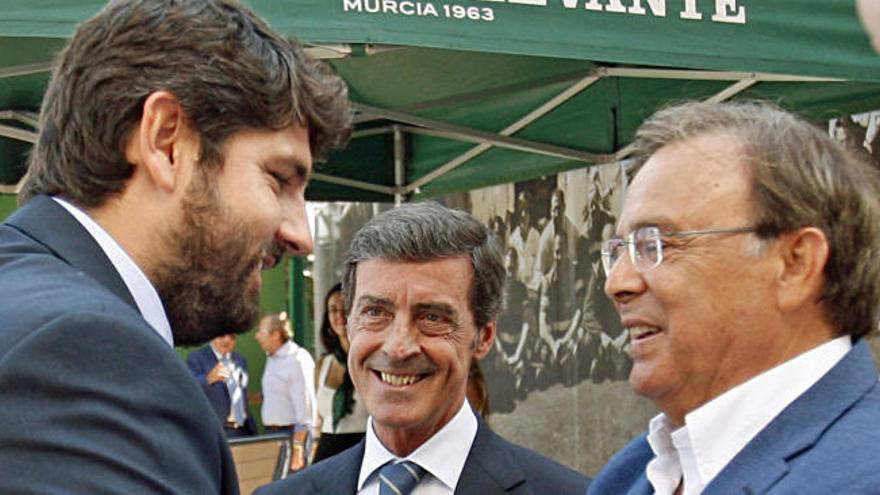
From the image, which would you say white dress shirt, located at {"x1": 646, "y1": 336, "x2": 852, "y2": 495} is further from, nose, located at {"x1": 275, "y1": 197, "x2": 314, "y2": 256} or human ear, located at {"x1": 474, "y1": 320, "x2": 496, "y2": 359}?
human ear, located at {"x1": 474, "y1": 320, "x2": 496, "y2": 359}

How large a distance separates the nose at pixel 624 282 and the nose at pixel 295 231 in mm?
765

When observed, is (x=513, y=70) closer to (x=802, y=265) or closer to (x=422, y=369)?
(x=422, y=369)

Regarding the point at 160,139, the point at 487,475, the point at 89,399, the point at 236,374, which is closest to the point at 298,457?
the point at 236,374

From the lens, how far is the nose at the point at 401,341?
311 cm

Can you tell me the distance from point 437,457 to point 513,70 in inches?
151

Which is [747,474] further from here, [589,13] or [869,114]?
[869,114]

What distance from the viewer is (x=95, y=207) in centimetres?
165

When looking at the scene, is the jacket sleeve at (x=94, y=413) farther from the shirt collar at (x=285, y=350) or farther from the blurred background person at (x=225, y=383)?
the shirt collar at (x=285, y=350)

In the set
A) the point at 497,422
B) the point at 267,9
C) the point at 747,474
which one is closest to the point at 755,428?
the point at 747,474

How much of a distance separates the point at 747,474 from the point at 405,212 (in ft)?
4.61

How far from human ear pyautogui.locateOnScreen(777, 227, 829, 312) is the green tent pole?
1199cm

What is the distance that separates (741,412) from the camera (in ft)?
7.09

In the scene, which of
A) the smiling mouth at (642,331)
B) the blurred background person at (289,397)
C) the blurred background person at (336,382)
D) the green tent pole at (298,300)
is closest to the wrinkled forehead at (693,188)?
the smiling mouth at (642,331)

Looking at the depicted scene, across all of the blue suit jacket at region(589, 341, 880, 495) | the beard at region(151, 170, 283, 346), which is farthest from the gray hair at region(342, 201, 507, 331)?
the beard at region(151, 170, 283, 346)
